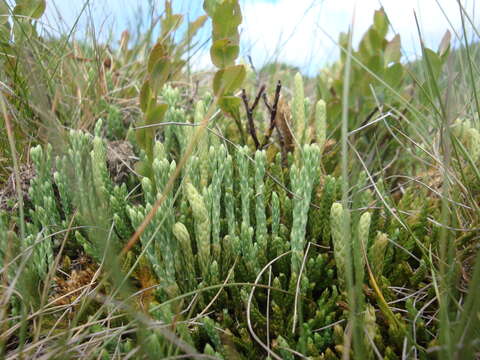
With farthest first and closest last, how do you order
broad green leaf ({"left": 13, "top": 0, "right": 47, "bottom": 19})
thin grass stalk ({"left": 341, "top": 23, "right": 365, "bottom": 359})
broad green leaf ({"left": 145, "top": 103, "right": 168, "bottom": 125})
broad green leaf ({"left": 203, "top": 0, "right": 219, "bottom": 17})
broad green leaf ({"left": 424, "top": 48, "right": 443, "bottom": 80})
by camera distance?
broad green leaf ({"left": 424, "top": 48, "right": 443, "bottom": 80}), broad green leaf ({"left": 13, "top": 0, "right": 47, "bottom": 19}), broad green leaf ({"left": 203, "top": 0, "right": 219, "bottom": 17}), broad green leaf ({"left": 145, "top": 103, "right": 168, "bottom": 125}), thin grass stalk ({"left": 341, "top": 23, "right": 365, "bottom": 359})

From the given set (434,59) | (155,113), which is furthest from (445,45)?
(155,113)

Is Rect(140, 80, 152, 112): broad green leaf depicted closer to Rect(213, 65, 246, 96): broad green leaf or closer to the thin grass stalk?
Rect(213, 65, 246, 96): broad green leaf

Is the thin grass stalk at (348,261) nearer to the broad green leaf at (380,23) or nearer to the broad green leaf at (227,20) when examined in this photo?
the broad green leaf at (227,20)

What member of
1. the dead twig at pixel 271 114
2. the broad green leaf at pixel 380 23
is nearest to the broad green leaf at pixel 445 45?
the broad green leaf at pixel 380 23

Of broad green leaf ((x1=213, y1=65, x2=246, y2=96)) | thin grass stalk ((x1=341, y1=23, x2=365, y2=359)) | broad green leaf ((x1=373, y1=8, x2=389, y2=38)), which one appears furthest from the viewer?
broad green leaf ((x1=373, y1=8, x2=389, y2=38))

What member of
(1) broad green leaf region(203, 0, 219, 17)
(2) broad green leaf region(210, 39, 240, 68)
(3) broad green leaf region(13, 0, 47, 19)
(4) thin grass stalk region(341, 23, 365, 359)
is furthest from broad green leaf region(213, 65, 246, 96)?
(3) broad green leaf region(13, 0, 47, 19)

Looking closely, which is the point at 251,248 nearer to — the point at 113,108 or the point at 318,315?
the point at 318,315
